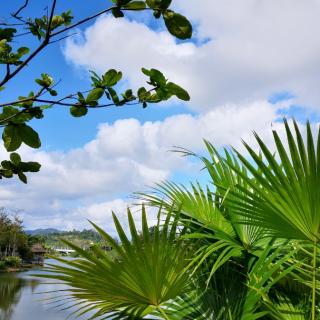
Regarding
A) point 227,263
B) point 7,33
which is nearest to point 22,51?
point 7,33

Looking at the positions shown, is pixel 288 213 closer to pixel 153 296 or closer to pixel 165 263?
pixel 165 263

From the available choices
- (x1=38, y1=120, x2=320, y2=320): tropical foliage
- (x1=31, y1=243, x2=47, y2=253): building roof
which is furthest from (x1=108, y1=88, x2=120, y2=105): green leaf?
(x1=31, y1=243, x2=47, y2=253): building roof

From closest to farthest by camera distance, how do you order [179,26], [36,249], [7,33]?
[179,26]
[7,33]
[36,249]

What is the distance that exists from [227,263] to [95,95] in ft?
5.15

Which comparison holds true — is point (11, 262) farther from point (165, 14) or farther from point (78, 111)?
point (165, 14)

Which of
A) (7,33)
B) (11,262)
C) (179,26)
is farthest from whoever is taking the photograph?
(11,262)

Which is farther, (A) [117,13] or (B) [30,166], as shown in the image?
(B) [30,166]

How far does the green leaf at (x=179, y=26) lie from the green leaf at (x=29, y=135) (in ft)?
1.27

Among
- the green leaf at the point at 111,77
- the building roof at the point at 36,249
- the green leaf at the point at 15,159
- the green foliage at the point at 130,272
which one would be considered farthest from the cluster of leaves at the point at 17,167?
the building roof at the point at 36,249

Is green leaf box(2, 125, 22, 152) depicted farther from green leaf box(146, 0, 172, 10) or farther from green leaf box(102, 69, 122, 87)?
green leaf box(146, 0, 172, 10)

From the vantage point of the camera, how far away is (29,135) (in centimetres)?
98

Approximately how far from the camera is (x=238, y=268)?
7.73ft

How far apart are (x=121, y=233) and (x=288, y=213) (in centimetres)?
67

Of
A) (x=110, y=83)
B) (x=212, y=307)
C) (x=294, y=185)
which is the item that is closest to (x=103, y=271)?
(x=212, y=307)
